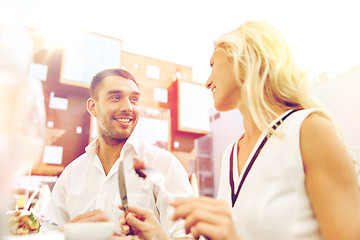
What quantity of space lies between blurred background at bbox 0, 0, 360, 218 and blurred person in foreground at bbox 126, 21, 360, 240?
0.41 ft

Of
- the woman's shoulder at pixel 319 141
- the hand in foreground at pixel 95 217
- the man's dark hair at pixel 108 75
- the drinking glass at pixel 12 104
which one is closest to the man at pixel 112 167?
the man's dark hair at pixel 108 75

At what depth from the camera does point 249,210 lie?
0.79 metres

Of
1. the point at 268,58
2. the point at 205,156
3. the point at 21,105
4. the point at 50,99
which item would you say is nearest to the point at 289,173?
the point at 268,58

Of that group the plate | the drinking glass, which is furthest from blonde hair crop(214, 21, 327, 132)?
the drinking glass

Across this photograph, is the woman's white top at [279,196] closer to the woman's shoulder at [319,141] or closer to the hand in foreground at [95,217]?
the woman's shoulder at [319,141]

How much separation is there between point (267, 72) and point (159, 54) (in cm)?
416

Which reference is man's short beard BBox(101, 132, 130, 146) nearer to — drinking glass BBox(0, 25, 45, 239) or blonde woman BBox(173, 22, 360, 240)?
blonde woman BBox(173, 22, 360, 240)

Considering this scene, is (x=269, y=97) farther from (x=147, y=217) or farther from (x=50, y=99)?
(x=50, y=99)

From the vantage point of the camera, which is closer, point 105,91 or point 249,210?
point 249,210

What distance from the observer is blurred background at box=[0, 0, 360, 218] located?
7.55 feet

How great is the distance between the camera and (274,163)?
2.64 ft

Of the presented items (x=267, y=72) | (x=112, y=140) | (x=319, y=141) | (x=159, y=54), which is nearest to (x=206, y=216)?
(x=319, y=141)

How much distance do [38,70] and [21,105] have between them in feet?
25.5

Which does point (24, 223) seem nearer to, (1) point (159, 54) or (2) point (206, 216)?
(2) point (206, 216)
